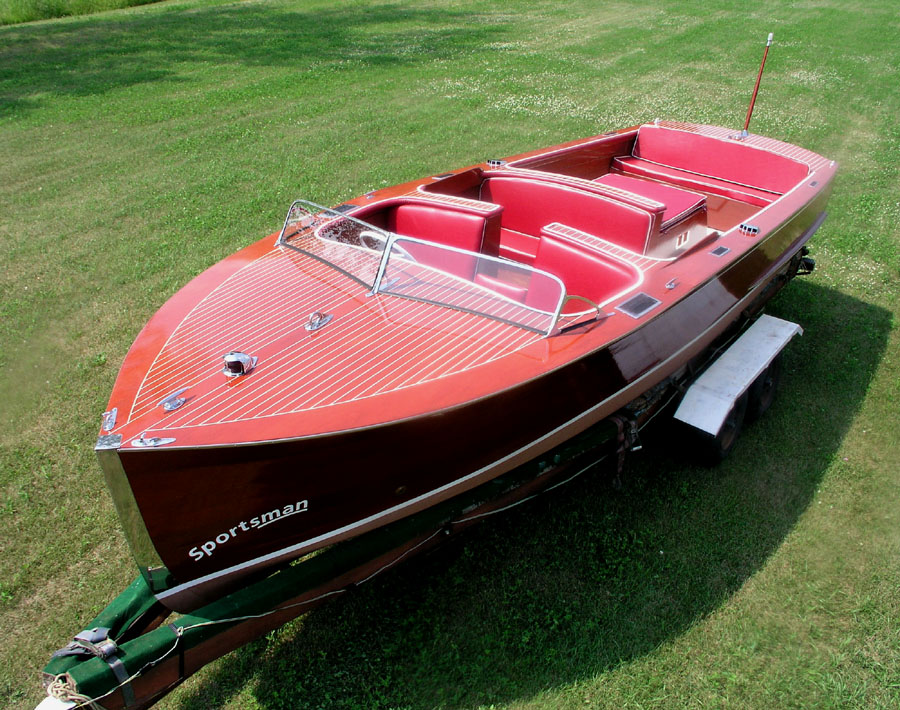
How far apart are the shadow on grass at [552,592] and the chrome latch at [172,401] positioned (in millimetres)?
1217

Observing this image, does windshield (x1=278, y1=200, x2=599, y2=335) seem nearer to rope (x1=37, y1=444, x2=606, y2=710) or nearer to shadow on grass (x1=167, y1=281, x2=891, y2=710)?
rope (x1=37, y1=444, x2=606, y2=710)

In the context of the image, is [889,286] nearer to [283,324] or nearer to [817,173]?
[817,173]

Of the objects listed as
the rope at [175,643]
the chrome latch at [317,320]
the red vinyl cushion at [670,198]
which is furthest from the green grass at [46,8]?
the rope at [175,643]

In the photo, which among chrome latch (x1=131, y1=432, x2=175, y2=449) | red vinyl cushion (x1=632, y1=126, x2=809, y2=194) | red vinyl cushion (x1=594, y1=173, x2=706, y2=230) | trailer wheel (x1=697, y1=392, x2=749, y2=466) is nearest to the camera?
chrome latch (x1=131, y1=432, x2=175, y2=449)

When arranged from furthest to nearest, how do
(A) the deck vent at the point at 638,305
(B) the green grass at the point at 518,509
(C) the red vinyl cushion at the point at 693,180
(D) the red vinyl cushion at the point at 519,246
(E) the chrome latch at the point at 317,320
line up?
1. (C) the red vinyl cushion at the point at 693,180
2. (D) the red vinyl cushion at the point at 519,246
3. (A) the deck vent at the point at 638,305
4. (E) the chrome latch at the point at 317,320
5. (B) the green grass at the point at 518,509

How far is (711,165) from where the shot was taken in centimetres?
548

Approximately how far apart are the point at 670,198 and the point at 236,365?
303 cm

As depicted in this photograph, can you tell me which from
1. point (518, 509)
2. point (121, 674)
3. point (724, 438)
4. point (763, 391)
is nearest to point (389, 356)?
point (518, 509)

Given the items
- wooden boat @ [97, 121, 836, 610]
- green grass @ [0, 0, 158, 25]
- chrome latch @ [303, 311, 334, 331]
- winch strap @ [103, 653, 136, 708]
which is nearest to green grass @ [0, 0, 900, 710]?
winch strap @ [103, 653, 136, 708]

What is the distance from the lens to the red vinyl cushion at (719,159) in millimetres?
5047

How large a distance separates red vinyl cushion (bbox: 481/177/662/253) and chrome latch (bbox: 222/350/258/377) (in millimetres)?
2210

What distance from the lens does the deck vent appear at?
10.2ft

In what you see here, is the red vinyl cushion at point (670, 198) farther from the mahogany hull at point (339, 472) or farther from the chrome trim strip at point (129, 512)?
the chrome trim strip at point (129, 512)

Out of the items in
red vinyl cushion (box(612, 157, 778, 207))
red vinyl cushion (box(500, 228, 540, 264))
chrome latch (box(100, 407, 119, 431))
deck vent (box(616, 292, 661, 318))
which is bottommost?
red vinyl cushion (box(500, 228, 540, 264))
